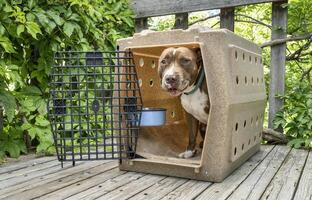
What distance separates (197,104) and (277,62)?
4.29ft

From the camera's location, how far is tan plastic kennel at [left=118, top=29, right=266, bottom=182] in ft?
5.75

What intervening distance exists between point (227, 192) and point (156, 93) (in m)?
0.88

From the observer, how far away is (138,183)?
5.85 feet

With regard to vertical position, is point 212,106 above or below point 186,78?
below

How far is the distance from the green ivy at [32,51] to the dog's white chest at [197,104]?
3.25ft

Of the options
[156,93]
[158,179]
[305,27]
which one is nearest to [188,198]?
[158,179]

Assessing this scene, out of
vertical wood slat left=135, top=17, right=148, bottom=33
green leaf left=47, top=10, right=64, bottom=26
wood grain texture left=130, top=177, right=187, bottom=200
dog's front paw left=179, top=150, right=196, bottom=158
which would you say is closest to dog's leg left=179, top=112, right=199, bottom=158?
dog's front paw left=179, top=150, right=196, bottom=158

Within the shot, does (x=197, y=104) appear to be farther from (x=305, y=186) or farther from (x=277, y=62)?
(x=277, y=62)

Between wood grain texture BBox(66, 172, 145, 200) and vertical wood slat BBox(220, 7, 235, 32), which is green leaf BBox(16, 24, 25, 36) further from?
vertical wood slat BBox(220, 7, 235, 32)

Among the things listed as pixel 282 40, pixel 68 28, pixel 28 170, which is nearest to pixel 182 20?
pixel 282 40

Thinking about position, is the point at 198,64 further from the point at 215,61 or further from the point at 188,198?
the point at 188,198

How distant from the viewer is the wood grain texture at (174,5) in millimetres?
2996

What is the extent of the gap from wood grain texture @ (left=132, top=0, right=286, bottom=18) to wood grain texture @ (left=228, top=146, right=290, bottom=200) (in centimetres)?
125

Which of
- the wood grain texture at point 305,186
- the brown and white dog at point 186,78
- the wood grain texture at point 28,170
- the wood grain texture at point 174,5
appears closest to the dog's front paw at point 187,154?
the brown and white dog at point 186,78
